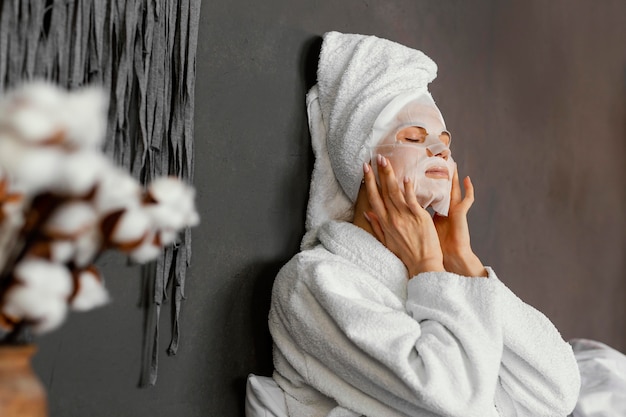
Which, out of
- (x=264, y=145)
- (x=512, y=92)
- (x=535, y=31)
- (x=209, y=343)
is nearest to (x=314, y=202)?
(x=264, y=145)

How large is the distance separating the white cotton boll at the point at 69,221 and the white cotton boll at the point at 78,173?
0.05ft

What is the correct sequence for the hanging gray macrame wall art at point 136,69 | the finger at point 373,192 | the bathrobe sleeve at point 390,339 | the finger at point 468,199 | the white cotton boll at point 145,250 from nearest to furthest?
the white cotton boll at point 145,250 < the hanging gray macrame wall art at point 136,69 < the bathrobe sleeve at point 390,339 < the finger at point 373,192 < the finger at point 468,199

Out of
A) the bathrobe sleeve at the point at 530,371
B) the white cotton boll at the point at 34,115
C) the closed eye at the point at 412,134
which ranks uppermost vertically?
the white cotton boll at the point at 34,115

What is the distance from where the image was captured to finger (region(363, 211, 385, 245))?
1.53 meters

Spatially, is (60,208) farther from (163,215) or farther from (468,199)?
(468,199)

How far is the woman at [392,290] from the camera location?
129cm

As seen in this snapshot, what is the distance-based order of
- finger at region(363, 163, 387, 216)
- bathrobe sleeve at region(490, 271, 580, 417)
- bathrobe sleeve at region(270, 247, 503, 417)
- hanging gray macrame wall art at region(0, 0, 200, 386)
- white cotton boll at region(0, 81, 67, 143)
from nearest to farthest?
white cotton boll at region(0, 81, 67, 143)
hanging gray macrame wall art at region(0, 0, 200, 386)
bathrobe sleeve at region(270, 247, 503, 417)
bathrobe sleeve at region(490, 271, 580, 417)
finger at region(363, 163, 387, 216)

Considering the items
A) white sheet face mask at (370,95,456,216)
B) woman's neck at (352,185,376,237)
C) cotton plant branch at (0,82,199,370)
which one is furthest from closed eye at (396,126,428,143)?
cotton plant branch at (0,82,199,370)

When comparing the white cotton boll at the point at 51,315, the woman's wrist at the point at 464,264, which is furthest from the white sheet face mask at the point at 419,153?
the white cotton boll at the point at 51,315

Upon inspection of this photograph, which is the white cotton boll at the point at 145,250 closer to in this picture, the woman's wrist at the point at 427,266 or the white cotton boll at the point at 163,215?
the white cotton boll at the point at 163,215

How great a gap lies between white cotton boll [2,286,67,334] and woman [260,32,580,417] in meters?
0.70

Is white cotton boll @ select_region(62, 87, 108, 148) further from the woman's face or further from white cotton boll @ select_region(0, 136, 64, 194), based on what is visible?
the woman's face

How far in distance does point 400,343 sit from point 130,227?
2.31 ft

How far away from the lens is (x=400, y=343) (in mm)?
1270
